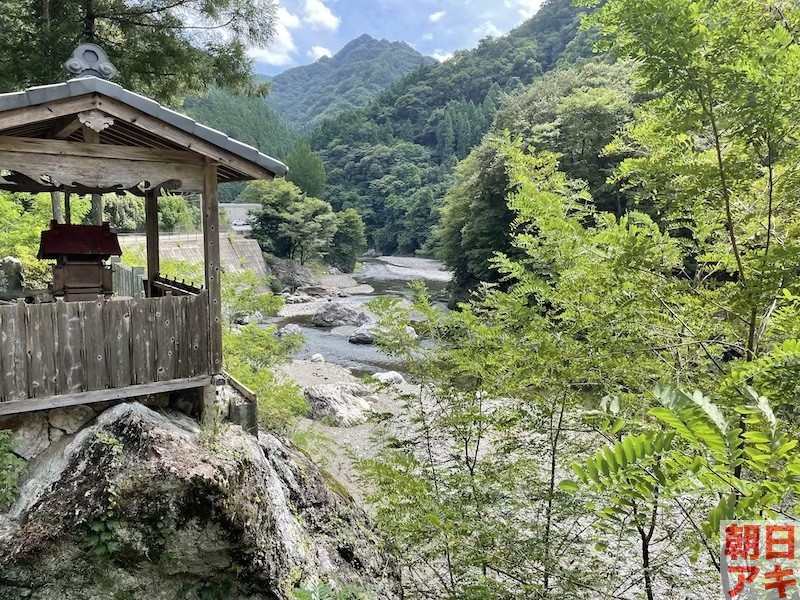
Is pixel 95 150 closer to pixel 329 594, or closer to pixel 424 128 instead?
pixel 329 594

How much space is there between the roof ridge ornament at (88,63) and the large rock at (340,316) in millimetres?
20554

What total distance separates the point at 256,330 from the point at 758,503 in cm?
1144

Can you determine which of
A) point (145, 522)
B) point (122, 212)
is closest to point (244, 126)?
point (122, 212)

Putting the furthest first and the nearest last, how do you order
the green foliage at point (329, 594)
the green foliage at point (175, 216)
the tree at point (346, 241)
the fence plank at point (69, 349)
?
the tree at point (346, 241) < the green foliage at point (175, 216) < the fence plank at point (69, 349) < the green foliage at point (329, 594)

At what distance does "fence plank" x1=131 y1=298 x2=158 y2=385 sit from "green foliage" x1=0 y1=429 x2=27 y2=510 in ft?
3.60

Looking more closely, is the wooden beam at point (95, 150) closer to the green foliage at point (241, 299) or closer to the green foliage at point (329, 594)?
the green foliage at point (329, 594)

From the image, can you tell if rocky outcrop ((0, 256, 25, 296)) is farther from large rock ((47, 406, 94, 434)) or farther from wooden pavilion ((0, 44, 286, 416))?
large rock ((47, 406, 94, 434))

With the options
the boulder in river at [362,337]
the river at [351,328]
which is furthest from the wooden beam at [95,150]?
the boulder in river at [362,337]

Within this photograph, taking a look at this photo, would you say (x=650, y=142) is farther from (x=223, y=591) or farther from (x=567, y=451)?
(x=223, y=591)

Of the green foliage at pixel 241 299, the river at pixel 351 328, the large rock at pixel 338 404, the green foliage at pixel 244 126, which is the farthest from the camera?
the green foliage at pixel 244 126

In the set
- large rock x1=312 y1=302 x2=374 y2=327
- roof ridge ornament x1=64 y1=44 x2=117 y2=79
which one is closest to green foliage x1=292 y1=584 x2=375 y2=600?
roof ridge ornament x1=64 y1=44 x2=117 y2=79

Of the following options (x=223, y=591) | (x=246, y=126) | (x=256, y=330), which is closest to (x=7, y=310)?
(x=223, y=591)

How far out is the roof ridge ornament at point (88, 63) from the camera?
4.98m

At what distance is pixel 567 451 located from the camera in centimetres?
521
